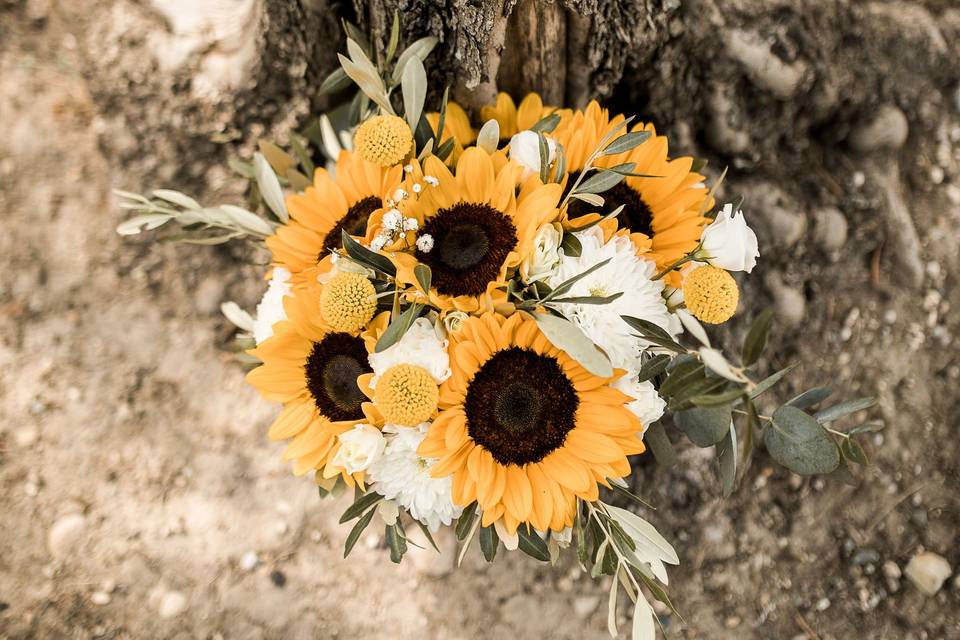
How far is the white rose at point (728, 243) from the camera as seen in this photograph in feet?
3.59

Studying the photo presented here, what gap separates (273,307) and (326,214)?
20 cm

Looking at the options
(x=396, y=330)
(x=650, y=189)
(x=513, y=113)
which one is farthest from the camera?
(x=513, y=113)

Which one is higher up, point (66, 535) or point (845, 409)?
point (845, 409)

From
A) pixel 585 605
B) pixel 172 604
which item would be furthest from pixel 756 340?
pixel 172 604

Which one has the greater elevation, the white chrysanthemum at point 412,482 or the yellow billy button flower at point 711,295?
the yellow billy button flower at point 711,295

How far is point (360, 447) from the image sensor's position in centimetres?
116

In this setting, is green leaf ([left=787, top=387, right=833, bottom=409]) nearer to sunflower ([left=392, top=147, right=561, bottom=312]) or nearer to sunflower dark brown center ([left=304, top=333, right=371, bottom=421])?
sunflower ([left=392, top=147, right=561, bottom=312])

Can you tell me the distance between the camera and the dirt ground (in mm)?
1646

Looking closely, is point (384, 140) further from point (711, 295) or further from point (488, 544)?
point (488, 544)

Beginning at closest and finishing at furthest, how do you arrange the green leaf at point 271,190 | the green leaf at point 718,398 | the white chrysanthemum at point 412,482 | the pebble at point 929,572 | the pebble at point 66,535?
the green leaf at point 718,398 → the white chrysanthemum at point 412,482 → the green leaf at point 271,190 → the pebble at point 929,572 → the pebble at point 66,535

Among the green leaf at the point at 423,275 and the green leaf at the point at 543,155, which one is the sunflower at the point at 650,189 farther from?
the green leaf at the point at 423,275

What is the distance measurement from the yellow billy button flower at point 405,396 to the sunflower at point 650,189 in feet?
Answer: 1.41

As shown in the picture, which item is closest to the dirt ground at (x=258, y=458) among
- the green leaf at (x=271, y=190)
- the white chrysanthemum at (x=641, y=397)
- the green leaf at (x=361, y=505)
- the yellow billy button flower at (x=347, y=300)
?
the green leaf at (x=271, y=190)

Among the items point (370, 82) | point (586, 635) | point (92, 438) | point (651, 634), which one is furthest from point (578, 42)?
point (92, 438)
